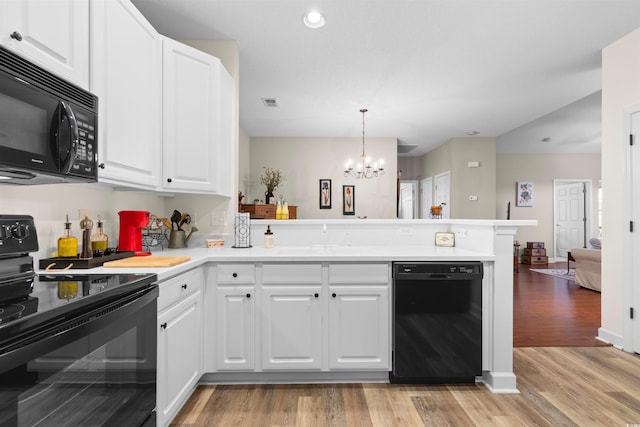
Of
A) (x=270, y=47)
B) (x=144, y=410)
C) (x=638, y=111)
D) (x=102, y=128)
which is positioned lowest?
(x=144, y=410)

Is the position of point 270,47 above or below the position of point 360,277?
→ above

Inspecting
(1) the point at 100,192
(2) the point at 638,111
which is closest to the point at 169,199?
(1) the point at 100,192

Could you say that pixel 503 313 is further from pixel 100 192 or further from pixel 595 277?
pixel 595 277

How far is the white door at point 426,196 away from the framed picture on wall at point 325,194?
3.11 m

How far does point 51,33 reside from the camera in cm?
134

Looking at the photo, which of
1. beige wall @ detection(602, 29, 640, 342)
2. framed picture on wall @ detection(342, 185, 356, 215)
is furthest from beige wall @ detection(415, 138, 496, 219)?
beige wall @ detection(602, 29, 640, 342)

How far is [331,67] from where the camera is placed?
3.59m

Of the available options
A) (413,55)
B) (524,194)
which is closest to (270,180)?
(413,55)

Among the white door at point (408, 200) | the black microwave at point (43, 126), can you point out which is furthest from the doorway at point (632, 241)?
the white door at point (408, 200)

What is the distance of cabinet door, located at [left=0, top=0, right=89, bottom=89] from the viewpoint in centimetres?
117

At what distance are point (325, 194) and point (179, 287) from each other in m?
5.28

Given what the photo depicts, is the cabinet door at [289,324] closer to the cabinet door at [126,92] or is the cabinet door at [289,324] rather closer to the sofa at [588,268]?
the cabinet door at [126,92]

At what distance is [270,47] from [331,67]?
0.74m

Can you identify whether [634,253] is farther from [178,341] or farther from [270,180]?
[270,180]
